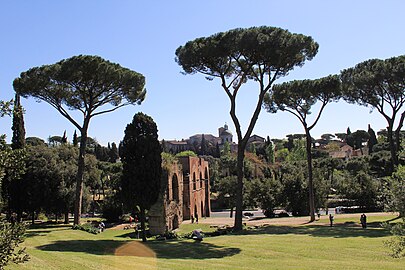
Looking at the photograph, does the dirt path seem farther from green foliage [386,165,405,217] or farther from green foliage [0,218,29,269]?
green foliage [0,218,29,269]

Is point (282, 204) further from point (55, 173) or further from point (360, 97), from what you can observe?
point (55, 173)

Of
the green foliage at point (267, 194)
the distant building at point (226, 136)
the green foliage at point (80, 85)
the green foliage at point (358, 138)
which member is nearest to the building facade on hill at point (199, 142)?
the distant building at point (226, 136)

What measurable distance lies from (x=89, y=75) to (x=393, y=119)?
2234 centimetres

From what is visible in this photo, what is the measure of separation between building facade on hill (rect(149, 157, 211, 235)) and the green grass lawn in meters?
6.13

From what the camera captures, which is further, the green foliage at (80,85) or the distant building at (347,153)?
the distant building at (347,153)

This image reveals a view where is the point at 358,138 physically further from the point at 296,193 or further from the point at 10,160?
the point at 10,160

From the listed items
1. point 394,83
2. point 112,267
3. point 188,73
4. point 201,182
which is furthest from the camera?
point 201,182

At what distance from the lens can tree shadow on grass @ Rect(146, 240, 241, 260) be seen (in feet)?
49.4

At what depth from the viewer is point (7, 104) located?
21.5 ft

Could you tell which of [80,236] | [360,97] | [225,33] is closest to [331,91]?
[360,97]

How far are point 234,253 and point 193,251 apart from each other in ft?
5.84

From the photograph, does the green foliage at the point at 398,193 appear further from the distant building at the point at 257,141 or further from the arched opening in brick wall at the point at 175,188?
the distant building at the point at 257,141

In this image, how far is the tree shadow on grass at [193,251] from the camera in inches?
593

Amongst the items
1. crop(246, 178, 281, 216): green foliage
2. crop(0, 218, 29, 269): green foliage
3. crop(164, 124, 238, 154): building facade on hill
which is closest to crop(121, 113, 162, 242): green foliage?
crop(0, 218, 29, 269): green foliage
